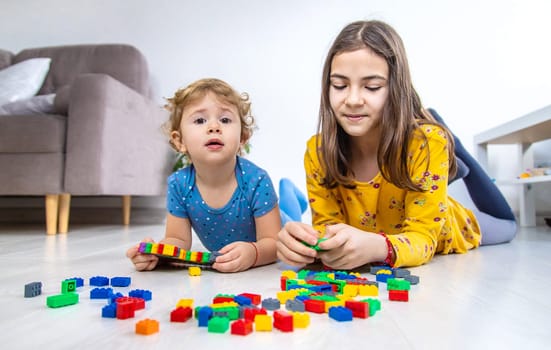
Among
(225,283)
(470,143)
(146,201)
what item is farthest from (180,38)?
(225,283)

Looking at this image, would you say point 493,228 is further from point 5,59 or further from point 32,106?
point 5,59

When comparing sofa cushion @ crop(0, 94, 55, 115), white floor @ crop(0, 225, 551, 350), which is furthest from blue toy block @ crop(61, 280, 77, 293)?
sofa cushion @ crop(0, 94, 55, 115)

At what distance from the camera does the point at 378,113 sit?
101 cm

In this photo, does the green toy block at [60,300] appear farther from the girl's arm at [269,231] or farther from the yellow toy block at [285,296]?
the girl's arm at [269,231]

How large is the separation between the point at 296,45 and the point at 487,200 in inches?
71.5

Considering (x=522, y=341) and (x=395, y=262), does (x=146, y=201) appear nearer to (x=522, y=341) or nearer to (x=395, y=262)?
(x=395, y=262)

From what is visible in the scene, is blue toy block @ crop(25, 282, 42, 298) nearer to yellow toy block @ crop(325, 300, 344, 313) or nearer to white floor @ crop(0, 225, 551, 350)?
white floor @ crop(0, 225, 551, 350)

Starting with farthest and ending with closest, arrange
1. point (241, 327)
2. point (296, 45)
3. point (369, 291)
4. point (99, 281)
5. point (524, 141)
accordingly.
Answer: point (296, 45) < point (524, 141) < point (99, 281) < point (369, 291) < point (241, 327)

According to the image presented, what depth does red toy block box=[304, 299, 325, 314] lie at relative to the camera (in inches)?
25.5

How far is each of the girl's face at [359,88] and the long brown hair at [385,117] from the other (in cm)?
2

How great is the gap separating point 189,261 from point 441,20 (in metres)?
2.49

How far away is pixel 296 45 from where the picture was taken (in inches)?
119

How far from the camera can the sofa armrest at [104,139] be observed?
2041 millimetres

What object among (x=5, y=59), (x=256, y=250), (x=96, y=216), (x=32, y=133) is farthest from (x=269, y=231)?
(x=5, y=59)
